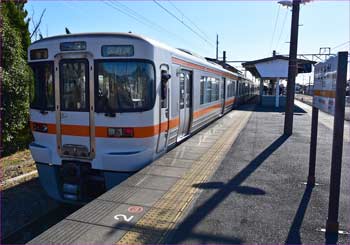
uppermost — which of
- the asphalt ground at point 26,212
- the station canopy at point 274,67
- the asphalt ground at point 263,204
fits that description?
the station canopy at point 274,67

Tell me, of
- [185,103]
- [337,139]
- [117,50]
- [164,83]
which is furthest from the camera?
[185,103]

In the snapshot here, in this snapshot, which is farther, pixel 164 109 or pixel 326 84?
pixel 164 109

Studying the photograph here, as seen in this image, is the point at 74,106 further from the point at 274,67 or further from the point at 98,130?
the point at 274,67

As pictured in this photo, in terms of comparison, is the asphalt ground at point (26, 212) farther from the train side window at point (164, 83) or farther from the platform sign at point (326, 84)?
the platform sign at point (326, 84)

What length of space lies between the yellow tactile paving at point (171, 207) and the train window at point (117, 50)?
7.41 ft

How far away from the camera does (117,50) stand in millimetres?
5258

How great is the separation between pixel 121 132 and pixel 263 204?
2.51 metres

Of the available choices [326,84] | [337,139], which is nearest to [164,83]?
[326,84]

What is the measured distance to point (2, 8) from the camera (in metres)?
8.78

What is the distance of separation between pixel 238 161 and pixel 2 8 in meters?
7.55

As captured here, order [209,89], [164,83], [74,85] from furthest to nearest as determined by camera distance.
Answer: [209,89]
[164,83]
[74,85]

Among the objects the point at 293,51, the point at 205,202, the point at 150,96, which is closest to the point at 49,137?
the point at 150,96

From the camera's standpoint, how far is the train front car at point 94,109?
17.4 feet

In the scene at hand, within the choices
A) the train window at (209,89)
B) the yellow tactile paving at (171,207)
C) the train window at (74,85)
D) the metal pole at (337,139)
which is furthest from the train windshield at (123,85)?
the train window at (209,89)
